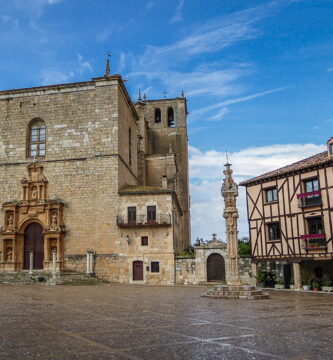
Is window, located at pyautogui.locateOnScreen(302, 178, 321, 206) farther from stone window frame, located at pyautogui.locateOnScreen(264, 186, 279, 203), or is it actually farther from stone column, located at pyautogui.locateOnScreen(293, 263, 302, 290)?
stone column, located at pyautogui.locateOnScreen(293, 263, 302, 290)

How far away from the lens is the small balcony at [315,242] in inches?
829

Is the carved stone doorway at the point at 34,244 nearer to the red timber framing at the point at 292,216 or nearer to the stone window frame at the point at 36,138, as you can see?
the stone window frame at the point at 36,138

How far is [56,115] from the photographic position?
30.1m

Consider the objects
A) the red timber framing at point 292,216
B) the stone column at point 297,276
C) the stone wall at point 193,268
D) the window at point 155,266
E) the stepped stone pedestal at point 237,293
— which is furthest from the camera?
the window at point 155,266

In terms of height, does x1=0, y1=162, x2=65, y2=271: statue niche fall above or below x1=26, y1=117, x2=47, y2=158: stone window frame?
below

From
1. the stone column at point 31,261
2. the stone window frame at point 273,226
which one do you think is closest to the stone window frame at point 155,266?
the stone window frame at point 273,226

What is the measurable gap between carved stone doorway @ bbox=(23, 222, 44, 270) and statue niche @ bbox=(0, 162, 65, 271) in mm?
152

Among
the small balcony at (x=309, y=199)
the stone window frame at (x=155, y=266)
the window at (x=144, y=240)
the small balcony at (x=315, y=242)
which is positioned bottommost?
the stone window frame at (x=155, y=266)

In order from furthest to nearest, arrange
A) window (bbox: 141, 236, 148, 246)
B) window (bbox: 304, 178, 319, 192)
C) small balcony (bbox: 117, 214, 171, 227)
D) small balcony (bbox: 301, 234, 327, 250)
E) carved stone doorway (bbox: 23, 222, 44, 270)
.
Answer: carved stone doorway (bbox: 23, 222, 44, 270) < window (bbox: 141, 236, 148, 246) < small balcony (bbox: 117, 214, 171, 227) < window (bbox: 304, 178, 319, 192) < small balcony (bbox: 301, 234, 327, 250)

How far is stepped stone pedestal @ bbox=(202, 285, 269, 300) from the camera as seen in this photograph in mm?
14719

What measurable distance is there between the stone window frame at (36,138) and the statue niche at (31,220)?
42.4 inches

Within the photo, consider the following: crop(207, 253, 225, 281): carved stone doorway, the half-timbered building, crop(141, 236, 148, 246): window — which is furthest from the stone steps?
the half-timbered building

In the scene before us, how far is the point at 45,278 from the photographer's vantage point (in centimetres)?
2455

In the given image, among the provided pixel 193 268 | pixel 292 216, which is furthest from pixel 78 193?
pixel 292 216
